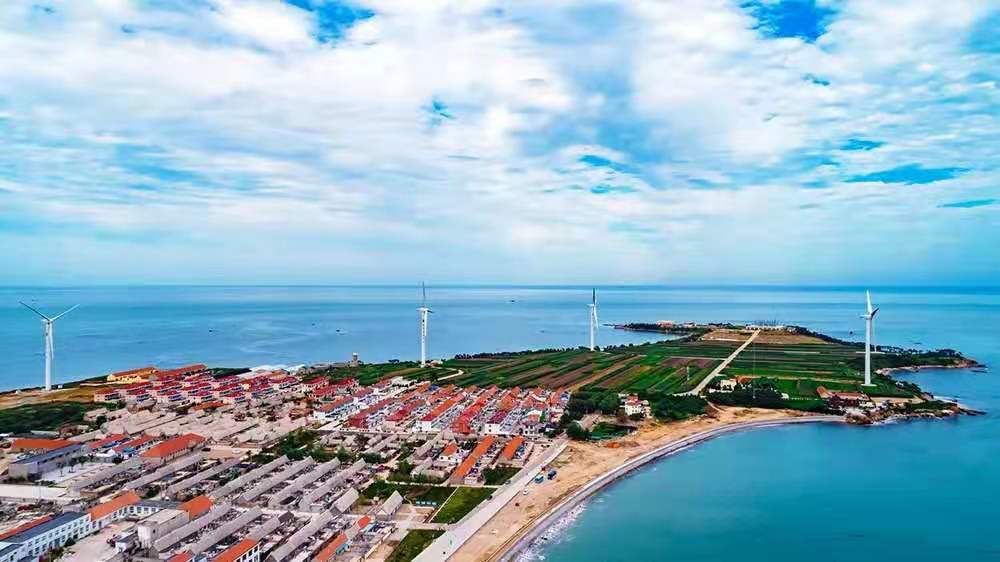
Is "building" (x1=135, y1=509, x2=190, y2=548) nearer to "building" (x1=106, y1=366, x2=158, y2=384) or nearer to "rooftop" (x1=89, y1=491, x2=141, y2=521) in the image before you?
"rooftop" (x1=89, y1=491, x2=141, y2=521)

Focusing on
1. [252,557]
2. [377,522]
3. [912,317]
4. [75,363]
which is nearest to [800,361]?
[377,522]

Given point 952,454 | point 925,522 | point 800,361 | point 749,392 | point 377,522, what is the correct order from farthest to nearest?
point 800,361, point 749,392, point 952,454, point 925,522, point 377,522

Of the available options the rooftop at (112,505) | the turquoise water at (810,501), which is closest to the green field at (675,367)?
the turquoise water at (810,501)

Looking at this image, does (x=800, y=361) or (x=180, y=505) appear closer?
(x=180, y=505)

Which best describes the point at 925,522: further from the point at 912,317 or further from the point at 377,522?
the point at 912,317

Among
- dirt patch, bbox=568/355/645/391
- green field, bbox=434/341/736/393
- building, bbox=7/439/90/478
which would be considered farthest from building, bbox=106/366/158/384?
dirt patch, bbox=568/355/645/391
